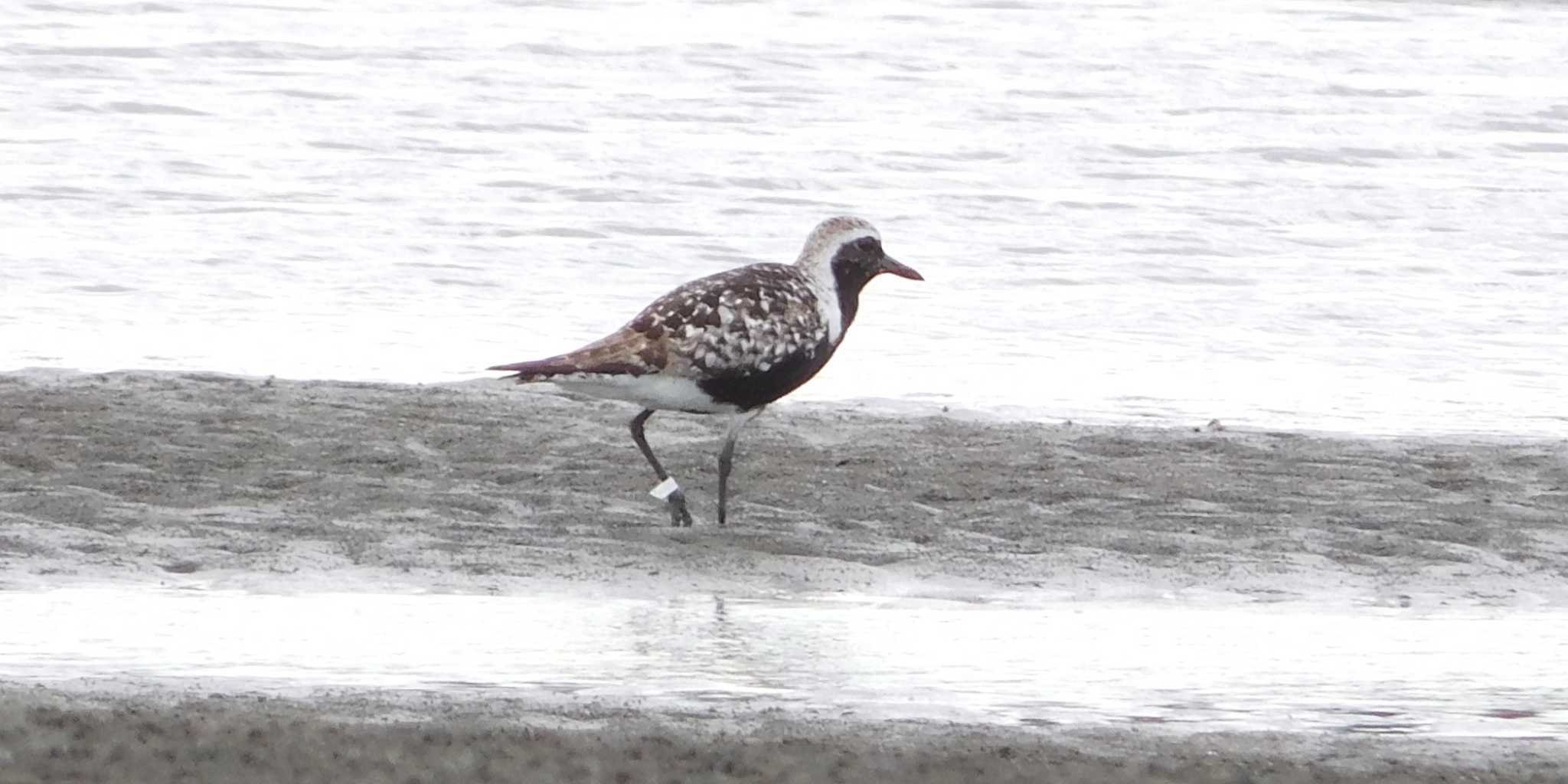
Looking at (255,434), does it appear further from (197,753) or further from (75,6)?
(75,6)

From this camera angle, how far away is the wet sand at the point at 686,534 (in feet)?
18.5

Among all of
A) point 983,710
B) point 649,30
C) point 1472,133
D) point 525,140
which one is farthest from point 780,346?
point 649,30

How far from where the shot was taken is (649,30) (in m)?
23.5

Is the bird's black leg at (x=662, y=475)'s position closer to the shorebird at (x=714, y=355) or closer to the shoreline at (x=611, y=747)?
the shorebird at (x=714, y=355)

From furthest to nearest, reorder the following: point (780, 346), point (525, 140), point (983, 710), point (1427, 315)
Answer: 1. point (525, 140)
2. point (1427, 315)
3. point (780, 346)
4. point (983, 710)

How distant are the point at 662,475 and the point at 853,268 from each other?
135 centimetres

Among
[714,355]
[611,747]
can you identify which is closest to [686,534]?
[714,355]

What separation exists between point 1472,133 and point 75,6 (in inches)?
490

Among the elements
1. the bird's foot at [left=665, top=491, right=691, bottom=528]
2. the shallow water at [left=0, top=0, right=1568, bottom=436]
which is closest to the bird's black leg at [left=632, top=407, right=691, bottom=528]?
the bird's foot at [left=665, top=491, right=691, bottom=528]

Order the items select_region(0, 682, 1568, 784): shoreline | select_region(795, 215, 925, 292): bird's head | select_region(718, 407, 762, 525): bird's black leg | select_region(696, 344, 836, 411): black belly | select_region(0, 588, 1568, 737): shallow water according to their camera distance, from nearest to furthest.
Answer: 1. select_region(0, 682, 1568, 784): shoreline
2. select_region(0, 588, 1568, 737): shallow water
3. select_region(718, 407, 762, 525): bird's black leg
4. select_region(696, 344, 836, 411): black belly
5. select_region(795, 215, 925, 292): bird's head

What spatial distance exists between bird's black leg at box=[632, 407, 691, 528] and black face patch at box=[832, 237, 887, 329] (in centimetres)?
98

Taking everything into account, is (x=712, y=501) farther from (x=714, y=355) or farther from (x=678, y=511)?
(x=714, y=355)

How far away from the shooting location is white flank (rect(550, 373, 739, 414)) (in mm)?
8930

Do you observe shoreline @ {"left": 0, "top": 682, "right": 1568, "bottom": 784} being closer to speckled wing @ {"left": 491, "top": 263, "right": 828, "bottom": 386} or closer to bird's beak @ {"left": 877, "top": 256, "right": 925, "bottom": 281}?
speckled wing @ {"left": 491, "top": 263, "right": 828, "bottom": 386}
